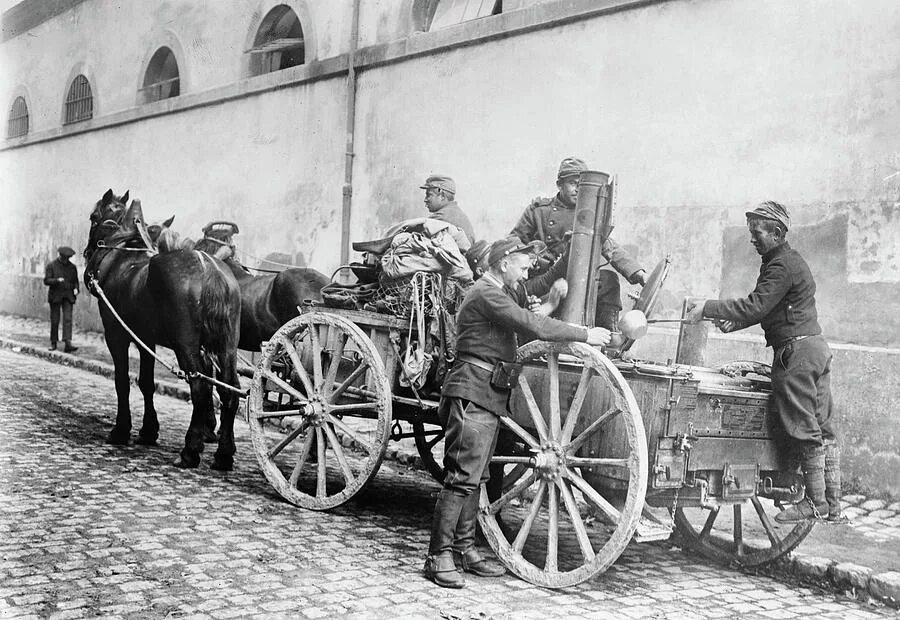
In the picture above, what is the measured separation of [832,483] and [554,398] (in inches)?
61.3

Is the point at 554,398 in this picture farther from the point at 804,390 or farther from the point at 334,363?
the point at 334,363

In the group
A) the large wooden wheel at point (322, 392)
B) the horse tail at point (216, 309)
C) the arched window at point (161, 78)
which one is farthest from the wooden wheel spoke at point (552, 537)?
the arched window at point (161, 78)

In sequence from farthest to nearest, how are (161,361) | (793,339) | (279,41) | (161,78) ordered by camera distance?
(161,78)
(279,41)
(161,361)
(793,339)

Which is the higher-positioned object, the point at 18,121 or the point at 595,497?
the point at 18,121

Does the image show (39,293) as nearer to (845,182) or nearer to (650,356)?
(650,356)

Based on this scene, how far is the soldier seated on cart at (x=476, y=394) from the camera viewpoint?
169 inches

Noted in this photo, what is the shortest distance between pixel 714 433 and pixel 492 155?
6.06m

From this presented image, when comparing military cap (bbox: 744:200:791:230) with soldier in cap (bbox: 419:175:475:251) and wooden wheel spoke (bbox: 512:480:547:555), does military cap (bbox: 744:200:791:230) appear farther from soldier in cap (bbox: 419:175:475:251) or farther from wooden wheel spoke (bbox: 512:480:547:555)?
soldier in cap (bbox: 419:175:475:251)

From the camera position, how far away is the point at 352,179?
38.9 feet

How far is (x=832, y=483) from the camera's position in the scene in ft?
15.0

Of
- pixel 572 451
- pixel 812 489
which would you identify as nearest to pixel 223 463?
pixel 572 451

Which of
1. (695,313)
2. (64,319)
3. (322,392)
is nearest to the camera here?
(695,313)

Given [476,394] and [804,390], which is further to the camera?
[804,390]

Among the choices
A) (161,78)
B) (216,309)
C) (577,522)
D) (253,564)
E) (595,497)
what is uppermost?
(161,78)
